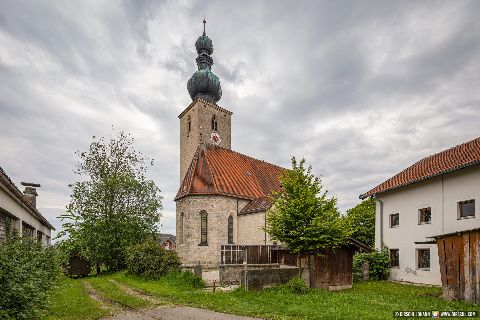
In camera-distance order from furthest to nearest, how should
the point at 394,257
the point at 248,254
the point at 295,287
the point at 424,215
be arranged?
the point at 394,257, the point at 424,215, the point at 248,254, the point at 295,287

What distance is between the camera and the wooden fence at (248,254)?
1786 centimetres

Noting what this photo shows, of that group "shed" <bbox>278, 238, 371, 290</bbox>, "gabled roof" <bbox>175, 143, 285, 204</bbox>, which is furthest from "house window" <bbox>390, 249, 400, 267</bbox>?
"gabled roof" <bbox>175, 143, 285, 204</bbox>

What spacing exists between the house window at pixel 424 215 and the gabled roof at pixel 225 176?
1330 centimetres

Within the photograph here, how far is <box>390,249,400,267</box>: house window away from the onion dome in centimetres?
2654

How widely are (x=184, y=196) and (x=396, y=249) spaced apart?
55.3 ft

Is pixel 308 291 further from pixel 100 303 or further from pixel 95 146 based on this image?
pixel 95 146

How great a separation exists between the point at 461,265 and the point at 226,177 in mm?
20644

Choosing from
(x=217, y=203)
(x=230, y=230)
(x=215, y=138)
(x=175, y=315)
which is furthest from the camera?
Answer: (x=215, y=138)

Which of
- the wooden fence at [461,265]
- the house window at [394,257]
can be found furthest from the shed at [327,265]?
the wooden fence at [461,265]

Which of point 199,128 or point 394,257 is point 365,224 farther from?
point 199,128

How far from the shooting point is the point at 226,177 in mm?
31031

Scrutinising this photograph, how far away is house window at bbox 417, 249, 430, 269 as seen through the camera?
1842 cm

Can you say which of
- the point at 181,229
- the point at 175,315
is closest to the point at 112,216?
the point at 181,229

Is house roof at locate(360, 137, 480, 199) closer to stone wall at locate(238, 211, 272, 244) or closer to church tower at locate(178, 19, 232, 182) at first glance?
stone wall at locate(238, 211, 272, 244)
